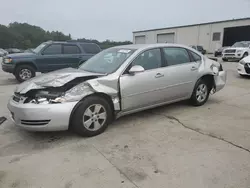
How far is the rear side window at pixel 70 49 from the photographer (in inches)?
379

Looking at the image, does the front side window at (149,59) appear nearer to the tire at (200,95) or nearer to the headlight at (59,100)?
the tire at (200,95)

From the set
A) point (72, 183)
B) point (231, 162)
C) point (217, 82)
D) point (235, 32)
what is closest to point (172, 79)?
point (217, 82)

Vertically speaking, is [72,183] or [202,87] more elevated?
[202,87]

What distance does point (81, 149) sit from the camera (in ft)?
10.4

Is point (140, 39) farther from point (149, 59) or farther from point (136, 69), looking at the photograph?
point (136, 69)

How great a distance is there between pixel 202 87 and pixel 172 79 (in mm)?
1119

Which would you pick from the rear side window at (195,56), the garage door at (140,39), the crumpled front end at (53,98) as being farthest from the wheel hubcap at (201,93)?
the garage door at (140,39)

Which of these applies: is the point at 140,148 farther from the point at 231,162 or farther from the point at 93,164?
the point at 231,162

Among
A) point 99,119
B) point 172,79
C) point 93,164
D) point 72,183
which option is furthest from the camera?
point 172,79

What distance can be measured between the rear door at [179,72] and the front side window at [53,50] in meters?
6.32

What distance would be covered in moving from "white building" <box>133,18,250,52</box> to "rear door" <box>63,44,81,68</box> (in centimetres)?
2949

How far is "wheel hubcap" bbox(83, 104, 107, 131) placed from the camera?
342 centimetres

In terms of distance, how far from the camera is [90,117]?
3.46m

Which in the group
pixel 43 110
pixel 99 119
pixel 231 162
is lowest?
pixel 231 162
